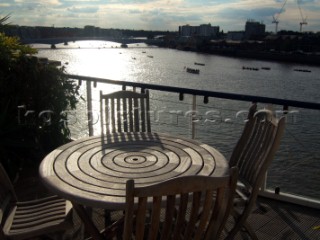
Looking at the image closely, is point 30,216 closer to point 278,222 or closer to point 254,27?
point 278,222

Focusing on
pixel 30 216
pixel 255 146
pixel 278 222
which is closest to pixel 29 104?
pixel 30 216

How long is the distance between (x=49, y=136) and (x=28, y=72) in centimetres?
75

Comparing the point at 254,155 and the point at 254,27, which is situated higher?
the point at 254,27

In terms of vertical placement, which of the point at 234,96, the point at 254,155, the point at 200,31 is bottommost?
the point at 254,155

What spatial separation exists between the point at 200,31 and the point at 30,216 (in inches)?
4197

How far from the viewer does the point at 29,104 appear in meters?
3.56

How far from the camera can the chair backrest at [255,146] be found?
1.94m

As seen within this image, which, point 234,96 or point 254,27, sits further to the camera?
point 254,27

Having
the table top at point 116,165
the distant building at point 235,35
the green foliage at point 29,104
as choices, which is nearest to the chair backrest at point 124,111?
the table top at point 116,165

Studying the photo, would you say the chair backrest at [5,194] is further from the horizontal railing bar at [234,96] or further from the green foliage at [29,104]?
the horizontal railing bar at [234,96]

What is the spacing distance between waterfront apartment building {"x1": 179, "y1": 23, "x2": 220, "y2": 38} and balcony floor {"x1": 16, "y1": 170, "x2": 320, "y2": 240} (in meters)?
102

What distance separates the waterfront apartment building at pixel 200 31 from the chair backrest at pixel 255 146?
102073mm

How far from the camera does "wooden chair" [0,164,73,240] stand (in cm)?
177

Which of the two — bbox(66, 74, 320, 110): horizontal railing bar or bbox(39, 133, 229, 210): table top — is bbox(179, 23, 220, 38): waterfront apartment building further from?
bbox(39, 133, 229, 210): table top
